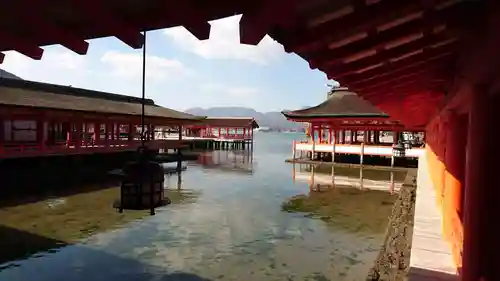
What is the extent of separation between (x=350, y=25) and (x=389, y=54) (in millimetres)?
1102

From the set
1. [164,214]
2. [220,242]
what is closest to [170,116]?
[164,214]

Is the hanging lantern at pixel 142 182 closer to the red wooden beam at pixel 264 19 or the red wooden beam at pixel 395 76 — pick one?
the red wooden beam at pixel 264 19

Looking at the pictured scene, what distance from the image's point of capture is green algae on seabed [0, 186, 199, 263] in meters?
8.51

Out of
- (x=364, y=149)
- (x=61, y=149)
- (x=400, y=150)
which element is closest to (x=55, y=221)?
(x=61, y=149)

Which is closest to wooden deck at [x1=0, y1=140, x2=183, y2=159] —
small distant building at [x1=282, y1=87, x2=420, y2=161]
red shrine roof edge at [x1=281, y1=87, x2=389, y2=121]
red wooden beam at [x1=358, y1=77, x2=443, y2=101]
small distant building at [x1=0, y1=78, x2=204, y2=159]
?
small distant building at [x1=0, y1=78, x2=204, y2=159]

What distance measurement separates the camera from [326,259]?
7.91m

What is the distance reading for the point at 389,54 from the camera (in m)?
3.14

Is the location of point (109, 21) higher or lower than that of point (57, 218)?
higher

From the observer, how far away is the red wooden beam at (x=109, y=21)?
5.79 ft

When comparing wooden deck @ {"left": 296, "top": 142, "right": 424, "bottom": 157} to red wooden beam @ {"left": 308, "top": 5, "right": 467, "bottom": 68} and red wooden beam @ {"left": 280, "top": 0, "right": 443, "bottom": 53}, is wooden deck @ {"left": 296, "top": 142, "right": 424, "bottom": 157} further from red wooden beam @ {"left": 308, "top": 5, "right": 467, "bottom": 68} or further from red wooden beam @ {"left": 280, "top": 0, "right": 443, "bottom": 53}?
red wooden beam @ {"left": 280, "top": 0, "right": 443, "bottom": 53}

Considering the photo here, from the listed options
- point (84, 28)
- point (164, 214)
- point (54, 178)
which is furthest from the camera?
point (54, 178)

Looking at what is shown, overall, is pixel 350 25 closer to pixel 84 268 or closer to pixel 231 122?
pixel 84 268

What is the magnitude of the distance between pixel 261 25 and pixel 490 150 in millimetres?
2635

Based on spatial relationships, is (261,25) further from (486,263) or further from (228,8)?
(486,263)
